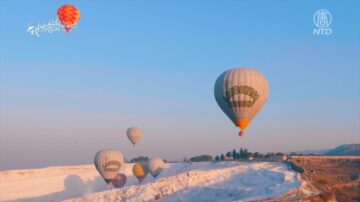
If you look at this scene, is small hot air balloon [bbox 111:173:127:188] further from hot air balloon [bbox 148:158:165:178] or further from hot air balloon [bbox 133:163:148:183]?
hot air balloon [bbox 148:158:165:178]

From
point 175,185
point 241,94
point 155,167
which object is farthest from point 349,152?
point 241,94

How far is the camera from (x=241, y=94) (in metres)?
45.0

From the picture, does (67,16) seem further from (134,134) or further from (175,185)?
(134,134)

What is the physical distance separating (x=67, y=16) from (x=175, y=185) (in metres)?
27.4

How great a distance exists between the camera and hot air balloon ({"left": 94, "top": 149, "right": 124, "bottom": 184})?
69.6m

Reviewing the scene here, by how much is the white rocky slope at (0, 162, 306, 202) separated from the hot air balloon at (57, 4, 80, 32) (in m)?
25.2

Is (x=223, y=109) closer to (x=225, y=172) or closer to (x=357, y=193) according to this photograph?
(x=357, y=193)

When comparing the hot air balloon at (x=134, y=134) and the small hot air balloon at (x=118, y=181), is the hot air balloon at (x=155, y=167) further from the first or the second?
the small hot air balloon at (x=118, y=181)

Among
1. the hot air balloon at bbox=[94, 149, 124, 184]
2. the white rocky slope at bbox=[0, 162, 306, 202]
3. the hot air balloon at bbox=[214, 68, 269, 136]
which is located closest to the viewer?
the hot air balloon at bbox=[214, 68, 269, 136]

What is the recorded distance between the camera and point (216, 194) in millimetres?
60375

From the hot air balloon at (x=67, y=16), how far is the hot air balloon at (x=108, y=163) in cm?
2336

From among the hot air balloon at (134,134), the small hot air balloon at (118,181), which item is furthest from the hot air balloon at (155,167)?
the small hot air balloon at (118,181)

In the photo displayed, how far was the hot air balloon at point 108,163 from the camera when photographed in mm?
69625

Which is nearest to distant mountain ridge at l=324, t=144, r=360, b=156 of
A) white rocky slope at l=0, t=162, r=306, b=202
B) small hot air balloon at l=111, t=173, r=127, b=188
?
white rocky slope at l=0, t=162, r=306, b=202
